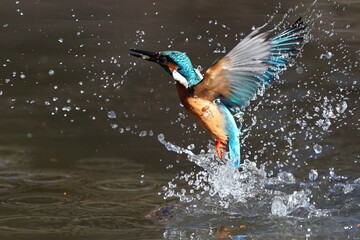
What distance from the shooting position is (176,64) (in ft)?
13.6

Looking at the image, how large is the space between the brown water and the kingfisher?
50 centimetres

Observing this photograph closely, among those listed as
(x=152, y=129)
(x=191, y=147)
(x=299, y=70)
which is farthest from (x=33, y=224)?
(x=299, y=70)

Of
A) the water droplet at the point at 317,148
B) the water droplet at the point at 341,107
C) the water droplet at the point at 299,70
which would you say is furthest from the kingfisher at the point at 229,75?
the water droplet at the point at 299,70

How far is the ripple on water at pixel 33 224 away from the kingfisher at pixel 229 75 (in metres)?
0.82

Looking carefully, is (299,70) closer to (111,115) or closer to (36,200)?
(111,115)

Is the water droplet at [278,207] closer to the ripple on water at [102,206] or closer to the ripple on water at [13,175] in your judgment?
the ripple on water at [102,206]

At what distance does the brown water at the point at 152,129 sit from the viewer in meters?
4.60

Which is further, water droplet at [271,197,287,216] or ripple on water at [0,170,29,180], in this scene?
ripple on water at [0,170,29,180]

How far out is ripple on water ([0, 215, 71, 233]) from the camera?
4.40 metres

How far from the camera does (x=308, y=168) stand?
5469 millimetres

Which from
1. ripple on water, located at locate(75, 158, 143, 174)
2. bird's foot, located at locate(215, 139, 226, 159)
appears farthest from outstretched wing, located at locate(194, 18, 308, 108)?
ripple on water, located at locate(75, 158, 143, 174)

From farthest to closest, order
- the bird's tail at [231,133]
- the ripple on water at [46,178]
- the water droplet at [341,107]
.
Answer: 1. the water droplet at [341,107]
2. the ripple on water at [46,178]
3. the bird's tail at [231,133]

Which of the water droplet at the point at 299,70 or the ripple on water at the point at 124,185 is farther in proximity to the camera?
the water droplet at the point at 299,70

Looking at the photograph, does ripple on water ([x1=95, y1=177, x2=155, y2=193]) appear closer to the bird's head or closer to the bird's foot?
the bird's foot
